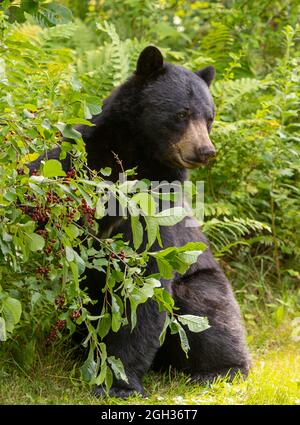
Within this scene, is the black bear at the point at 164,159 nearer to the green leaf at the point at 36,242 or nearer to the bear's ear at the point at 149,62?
the bear's ear at the point at 149,62

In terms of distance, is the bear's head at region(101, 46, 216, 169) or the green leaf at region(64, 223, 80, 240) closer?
the green leaf at region(64, 223, 80, 240)

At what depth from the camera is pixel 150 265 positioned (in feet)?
20.1

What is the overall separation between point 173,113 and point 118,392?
7.41 ft

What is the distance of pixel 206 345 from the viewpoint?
22.1 ft

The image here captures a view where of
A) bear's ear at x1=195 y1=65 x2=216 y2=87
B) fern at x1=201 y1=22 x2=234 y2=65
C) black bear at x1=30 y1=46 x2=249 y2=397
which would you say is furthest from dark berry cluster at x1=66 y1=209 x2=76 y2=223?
fern at x1=201 y1=22 x2=234 y2=65

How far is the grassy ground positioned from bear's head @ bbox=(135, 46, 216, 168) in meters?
1.80

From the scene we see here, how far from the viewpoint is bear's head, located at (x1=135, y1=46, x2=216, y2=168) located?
20.5 feet

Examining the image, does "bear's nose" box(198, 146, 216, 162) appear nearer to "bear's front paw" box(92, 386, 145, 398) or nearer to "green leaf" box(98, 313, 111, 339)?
"green leaf" box(98, 313, 111, 339)

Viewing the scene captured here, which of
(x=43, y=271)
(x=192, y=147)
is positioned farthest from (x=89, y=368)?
(x=192, y=147)

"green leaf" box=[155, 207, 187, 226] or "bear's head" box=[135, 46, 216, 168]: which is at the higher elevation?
"bear's head" box=[135, 46, 216, 168]

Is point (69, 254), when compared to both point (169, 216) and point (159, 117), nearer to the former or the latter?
point (169, 216)

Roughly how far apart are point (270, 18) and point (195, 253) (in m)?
6.98

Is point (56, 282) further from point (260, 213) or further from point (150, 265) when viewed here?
point (260, 213)

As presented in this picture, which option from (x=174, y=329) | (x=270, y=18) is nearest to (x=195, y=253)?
(x=174, y=329)
